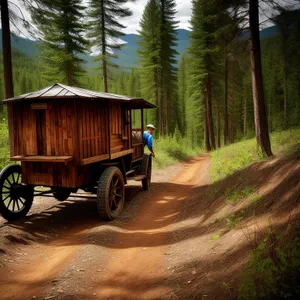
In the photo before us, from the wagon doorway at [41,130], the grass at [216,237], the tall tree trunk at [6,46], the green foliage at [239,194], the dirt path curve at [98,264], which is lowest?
the dirt path curve at [98,264]

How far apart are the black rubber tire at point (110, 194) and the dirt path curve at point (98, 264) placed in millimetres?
351

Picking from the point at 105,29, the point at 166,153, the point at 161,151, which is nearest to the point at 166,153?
the point at 166,153

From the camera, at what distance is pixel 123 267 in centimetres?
511

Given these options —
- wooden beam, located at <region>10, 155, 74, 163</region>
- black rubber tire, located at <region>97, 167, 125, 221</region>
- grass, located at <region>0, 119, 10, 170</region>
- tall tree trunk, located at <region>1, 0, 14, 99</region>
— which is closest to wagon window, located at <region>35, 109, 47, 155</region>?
wooden beam, located at <region>10, 155, 74, 163</region>

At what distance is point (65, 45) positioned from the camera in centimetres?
2139

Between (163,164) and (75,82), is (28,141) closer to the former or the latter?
(163,164)

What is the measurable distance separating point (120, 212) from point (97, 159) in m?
1.94

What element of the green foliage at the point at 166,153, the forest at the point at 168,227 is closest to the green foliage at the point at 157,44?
the green foliage at the point at 166,153

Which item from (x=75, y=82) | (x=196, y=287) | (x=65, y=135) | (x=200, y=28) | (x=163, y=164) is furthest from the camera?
(x=200, y=28)

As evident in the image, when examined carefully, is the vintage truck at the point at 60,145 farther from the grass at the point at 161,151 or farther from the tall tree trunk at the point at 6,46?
the grass at the point at 161,151

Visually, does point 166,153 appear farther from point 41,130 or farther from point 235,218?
point 235,218

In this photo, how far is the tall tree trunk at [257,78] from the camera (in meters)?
11.0

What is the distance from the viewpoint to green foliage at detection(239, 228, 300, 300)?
2811mm

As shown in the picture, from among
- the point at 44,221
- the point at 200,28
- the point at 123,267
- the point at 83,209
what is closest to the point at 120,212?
the point at 83,209
